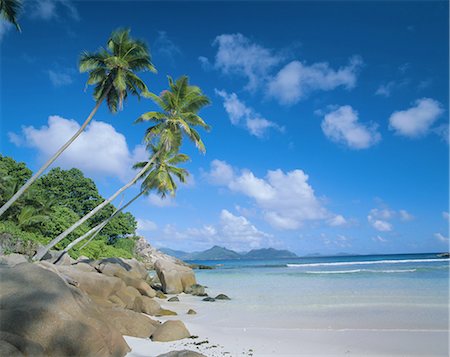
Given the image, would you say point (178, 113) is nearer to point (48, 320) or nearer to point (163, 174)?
point (163, 174)

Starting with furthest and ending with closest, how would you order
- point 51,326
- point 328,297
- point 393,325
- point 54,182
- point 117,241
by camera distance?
point 117,241 < point 54,182 < point 328,297 < point 393,325 < point 51,326

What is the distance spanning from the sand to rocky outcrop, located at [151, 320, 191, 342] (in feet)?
0.56

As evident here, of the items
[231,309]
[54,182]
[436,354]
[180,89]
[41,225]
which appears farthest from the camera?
[54,182]

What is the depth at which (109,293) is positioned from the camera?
11820 mm

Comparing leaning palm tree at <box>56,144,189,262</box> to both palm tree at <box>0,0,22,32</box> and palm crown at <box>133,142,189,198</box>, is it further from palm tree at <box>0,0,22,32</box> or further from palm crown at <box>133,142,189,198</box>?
palm tree at <box>0,0,22,32</box>

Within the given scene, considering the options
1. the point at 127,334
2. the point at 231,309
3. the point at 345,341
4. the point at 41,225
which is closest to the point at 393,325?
the point at 345,341

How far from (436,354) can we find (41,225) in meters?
26.6

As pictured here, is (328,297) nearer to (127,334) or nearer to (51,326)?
(127,334)

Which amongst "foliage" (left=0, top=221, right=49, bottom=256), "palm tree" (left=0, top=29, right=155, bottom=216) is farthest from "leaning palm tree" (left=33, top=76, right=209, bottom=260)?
"foliage" (left=0, top=221, right=49, bottom=256)

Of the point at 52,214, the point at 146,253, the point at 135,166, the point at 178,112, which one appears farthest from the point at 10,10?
the point at 146,253

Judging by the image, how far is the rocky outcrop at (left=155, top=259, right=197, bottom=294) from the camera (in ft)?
67.6

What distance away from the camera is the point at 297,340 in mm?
8320

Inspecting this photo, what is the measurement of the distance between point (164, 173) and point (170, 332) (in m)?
12.8

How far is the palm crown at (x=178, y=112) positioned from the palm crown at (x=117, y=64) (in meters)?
2.08
